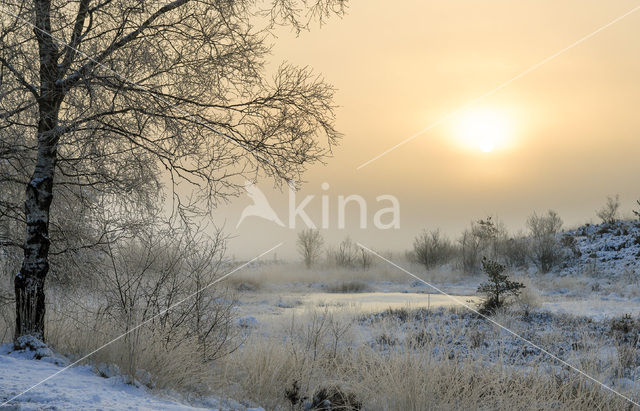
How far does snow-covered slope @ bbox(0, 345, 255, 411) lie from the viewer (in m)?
3.99

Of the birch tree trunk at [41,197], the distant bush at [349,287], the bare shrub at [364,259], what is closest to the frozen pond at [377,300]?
the distant bush at [349,287]

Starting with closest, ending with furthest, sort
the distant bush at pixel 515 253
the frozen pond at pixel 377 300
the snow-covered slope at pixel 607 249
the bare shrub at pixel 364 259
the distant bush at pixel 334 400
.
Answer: the distant bush at pixel 334 400 → the frozen pond at pixel 377 300 → the snow-covered slope at pixel 607 249 → the distant bush at pixel 515 253 → the bare shrub at pixel 364 259

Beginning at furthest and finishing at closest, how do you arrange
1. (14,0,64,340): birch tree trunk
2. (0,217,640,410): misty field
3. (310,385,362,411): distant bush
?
1. (14,0,64,340): birch tree trunk
2. (310,385,362,411): distant bush
3. (0,217,640,410): misty field

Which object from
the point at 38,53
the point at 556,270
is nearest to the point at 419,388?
the point at 38,53

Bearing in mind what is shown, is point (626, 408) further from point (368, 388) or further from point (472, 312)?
point (472, 312)

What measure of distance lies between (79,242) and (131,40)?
3610 millimetres

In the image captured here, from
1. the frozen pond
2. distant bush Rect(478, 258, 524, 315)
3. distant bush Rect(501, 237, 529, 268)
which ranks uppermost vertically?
distant bush Rect(501, 237, 529, 268)

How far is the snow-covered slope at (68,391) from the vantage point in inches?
157

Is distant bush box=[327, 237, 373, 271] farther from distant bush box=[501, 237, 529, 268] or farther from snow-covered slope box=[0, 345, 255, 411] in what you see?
snow-covered slope box=[0, 345, 255, 411]

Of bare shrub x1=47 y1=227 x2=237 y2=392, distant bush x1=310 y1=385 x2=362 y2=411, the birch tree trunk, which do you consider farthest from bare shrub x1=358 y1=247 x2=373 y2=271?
the birch tree trunk

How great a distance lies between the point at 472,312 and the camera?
1430 centimetres

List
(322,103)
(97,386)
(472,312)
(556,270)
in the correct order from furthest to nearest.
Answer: (556,270), (472,312), (322,103), (97,386)

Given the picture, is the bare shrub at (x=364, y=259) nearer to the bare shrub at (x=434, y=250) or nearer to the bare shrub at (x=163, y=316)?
the bare shrub at (x=434, y=250)

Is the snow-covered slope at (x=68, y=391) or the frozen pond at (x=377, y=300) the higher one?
the snow-covered slope at (x=68, y=391)
